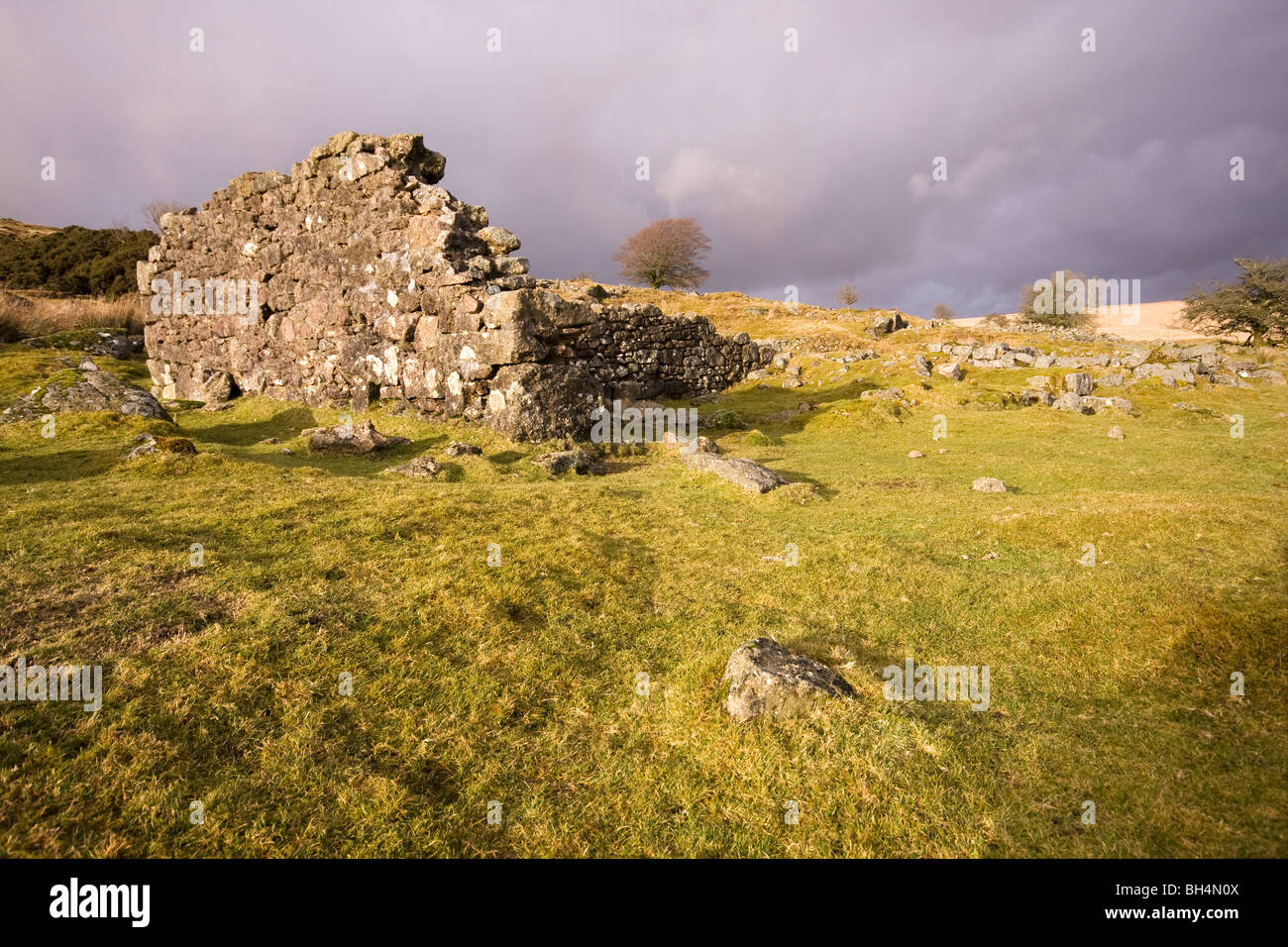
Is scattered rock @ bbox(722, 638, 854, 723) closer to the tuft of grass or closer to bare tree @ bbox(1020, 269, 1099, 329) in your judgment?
the tuft of grass

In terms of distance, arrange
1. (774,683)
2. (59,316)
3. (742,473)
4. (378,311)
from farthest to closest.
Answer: (59,316), (378,311), (742,473), (774,683)

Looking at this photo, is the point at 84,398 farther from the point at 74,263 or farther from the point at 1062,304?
the point at 1062,304

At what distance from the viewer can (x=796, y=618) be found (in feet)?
20.8

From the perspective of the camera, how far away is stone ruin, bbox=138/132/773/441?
15.9 meters

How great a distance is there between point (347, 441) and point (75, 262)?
45137mm

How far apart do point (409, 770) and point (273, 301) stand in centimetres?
2239

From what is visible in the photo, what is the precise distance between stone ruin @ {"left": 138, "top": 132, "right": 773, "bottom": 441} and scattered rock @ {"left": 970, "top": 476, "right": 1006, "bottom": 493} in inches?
396

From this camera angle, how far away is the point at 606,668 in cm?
536

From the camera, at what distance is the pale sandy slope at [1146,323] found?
5903 centimetres

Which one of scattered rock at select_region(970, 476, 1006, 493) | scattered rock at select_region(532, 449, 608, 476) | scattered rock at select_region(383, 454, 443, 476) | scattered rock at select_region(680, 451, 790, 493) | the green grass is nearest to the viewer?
the green grass

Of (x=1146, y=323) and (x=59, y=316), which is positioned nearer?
(x=59, y=316)

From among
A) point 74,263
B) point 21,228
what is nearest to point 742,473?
point 74,263

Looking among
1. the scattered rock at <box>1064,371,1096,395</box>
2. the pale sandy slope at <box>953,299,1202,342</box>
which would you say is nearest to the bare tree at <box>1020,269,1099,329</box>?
the pale sandy slope at <box>953,299,1202,342</box>

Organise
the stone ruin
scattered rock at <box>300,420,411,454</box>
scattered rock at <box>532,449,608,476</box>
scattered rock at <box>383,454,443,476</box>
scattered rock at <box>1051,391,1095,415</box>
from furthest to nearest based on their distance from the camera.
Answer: scattered rock at <box>1051,391,1095,415</box>, the stone ruin, scattered rock at <box>300,420,411,454</box>, scattered rock at <box>532,449,608,476</box>, scattered rock at <box>383,454,443,476</box>
